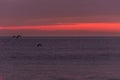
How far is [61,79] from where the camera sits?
40.0 metres

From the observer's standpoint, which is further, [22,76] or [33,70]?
[33,70]

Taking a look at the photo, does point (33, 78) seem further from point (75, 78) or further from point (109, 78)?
point (109, 78)

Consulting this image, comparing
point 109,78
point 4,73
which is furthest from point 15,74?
point 109,78

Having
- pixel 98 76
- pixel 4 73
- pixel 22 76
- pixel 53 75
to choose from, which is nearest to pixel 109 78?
pixel 98 76

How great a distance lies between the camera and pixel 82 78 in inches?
1596

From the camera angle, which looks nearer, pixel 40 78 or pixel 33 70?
pixel 40 78

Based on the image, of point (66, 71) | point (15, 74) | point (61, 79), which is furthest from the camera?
point (66, 71)

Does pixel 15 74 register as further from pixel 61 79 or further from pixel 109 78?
pixel 109 78

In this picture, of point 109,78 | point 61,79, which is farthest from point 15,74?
point 109,78

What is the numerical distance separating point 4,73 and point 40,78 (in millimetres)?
5559

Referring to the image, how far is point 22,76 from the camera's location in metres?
41.8

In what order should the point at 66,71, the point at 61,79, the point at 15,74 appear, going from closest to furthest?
1. the point at 61,79
2. the point at 15,74
3. the point at 66,71

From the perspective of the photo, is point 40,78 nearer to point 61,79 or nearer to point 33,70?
point 61,79

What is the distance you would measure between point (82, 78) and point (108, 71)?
6001 millimetres
